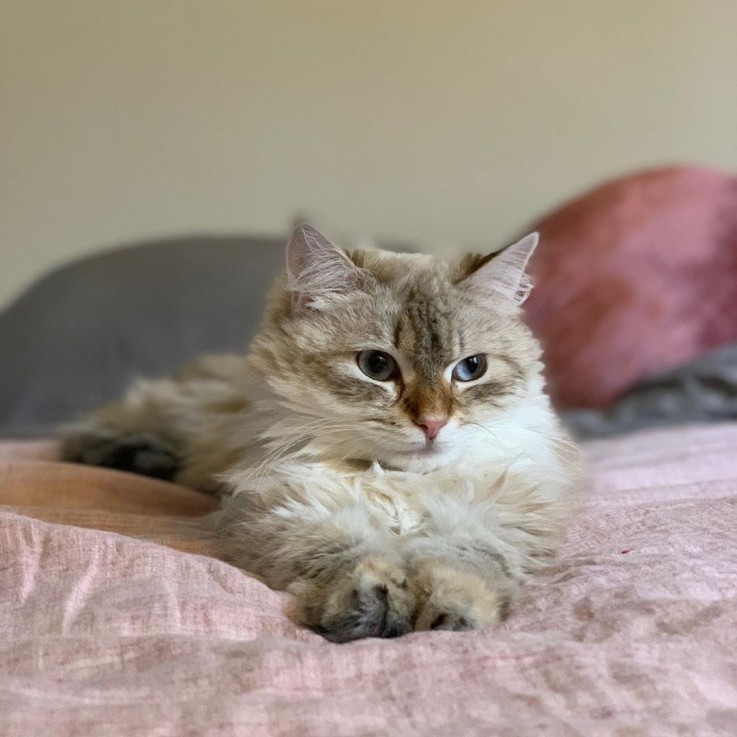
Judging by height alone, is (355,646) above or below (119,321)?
above

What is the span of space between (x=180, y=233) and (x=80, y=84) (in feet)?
2.25

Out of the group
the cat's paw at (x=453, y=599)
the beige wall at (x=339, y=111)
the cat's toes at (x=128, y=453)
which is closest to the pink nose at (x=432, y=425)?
the cat's paw at (x=453, y=599)

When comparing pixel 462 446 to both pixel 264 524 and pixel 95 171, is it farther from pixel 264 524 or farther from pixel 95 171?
pixel 95 171

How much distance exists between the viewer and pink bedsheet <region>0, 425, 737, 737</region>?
29.6 inches

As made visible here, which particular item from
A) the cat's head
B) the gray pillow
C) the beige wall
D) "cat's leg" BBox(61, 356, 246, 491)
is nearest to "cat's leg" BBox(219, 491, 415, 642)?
the cat's head

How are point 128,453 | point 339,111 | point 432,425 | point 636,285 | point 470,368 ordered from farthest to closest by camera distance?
point 339,111, point 636,285, point 128,453, point 470,368, point 432,425

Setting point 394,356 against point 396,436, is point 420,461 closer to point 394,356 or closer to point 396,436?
point 396,436

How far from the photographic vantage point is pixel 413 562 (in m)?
1.05

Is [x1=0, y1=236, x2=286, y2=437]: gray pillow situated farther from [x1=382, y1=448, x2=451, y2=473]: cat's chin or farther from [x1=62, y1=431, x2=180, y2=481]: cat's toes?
[x1=382, y1=448, x2=451, y2=473]: cat's chin

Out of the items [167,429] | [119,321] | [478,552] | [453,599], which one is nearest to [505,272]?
[478,552]

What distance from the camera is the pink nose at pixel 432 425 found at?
119cm

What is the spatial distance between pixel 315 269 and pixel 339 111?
2018mm

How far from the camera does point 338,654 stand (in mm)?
860

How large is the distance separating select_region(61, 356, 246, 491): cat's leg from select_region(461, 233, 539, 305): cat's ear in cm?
62
